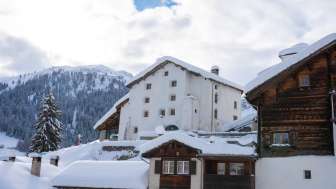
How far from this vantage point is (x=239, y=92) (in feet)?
178

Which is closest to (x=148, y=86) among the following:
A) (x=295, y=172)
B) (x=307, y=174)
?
(x=295, y=172)

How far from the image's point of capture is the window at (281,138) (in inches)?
986

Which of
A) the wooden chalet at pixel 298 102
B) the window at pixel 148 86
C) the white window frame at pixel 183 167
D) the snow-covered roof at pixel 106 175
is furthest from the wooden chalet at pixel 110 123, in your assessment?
the wooden chalet at pixel 298 102

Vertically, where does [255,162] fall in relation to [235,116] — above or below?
below

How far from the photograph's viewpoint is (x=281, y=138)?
82.7 ft

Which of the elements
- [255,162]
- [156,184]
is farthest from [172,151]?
[255,162]

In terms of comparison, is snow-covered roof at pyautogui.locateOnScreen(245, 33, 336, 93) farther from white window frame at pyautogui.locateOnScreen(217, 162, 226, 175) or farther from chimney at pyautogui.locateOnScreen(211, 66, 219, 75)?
chimney at pyautogui.locateOnScreen(211, 66, 219, 75)

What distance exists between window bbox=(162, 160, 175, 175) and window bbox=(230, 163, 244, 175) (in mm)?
3930

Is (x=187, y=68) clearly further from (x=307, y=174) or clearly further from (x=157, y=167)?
(x=307, y=174)

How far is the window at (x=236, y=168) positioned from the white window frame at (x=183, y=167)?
9.50ft

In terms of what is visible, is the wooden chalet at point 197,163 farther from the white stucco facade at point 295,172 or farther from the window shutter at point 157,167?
the white stucco facade at point 295,172

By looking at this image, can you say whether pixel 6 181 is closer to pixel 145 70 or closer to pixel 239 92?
pixel 145 70

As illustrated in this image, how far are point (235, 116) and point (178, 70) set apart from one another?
10322mm

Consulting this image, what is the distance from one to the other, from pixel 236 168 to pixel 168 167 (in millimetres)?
4555
